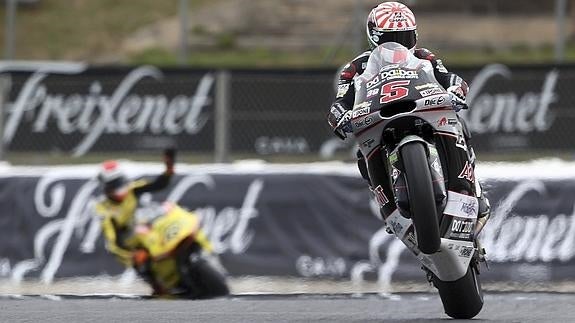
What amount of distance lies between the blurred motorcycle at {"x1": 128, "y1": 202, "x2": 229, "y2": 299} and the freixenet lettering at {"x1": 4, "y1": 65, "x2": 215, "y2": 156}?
3.78 metres

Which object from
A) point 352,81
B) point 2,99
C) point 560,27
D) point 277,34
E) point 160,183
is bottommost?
point 160,183

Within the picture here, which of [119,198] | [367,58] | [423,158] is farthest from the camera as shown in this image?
[119,198]

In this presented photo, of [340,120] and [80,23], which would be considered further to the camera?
[80,23]

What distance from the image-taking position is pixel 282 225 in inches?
538

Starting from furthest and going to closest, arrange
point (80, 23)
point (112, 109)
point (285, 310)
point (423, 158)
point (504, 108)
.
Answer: point (80, 23) < point (112, 109) < point (504, 108) < point (285, 310) < point (423, 158)

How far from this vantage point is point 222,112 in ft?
55.1

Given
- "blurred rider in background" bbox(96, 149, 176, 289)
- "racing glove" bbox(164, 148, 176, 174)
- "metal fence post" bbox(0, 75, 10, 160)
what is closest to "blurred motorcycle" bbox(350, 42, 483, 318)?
"racing glove" bbox(164, 148, 176, 174)

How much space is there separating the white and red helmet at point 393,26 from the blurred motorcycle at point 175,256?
17.6 feet

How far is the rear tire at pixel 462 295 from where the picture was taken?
7.57 meters

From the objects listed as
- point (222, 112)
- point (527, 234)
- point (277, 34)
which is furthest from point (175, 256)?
point (277, 34)

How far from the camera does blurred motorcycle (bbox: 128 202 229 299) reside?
12.9 metres

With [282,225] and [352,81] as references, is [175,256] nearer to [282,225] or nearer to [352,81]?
[282,225]

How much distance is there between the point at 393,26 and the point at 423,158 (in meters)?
1.00

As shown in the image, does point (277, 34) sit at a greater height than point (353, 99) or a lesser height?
greater
